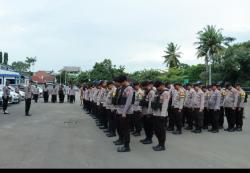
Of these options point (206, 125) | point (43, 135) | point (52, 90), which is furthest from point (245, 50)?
point (43, 135)

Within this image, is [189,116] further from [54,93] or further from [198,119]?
Answer: [54,93]

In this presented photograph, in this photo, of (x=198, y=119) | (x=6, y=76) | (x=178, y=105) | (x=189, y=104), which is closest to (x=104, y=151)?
(x=178, y=105)

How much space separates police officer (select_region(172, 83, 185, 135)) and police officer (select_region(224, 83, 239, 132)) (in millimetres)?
2029

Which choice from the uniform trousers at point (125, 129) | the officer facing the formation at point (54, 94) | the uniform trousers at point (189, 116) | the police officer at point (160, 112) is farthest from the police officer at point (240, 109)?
the officer facing the formation at point (54, 94)

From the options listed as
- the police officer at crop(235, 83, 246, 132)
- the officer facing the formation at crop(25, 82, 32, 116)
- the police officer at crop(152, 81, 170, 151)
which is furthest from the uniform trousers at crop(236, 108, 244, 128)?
the officer facing the formation at crop(25, 82, 32, 116)

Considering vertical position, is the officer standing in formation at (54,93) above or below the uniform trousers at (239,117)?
above

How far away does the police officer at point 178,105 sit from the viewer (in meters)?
13.7

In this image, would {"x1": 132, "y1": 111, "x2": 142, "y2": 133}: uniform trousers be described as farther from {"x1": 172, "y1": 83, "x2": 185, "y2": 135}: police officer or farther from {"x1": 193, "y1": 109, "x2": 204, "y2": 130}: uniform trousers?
{"x1": 193, "y1": 109, "x2": 204, "y2": 130}: uniform trousers

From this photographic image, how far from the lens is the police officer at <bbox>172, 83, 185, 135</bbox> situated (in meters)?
13.7

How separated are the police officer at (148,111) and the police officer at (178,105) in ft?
6.13

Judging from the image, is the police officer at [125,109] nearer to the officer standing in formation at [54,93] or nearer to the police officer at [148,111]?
the police officer at [148,111]

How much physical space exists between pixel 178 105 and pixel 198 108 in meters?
0.97
